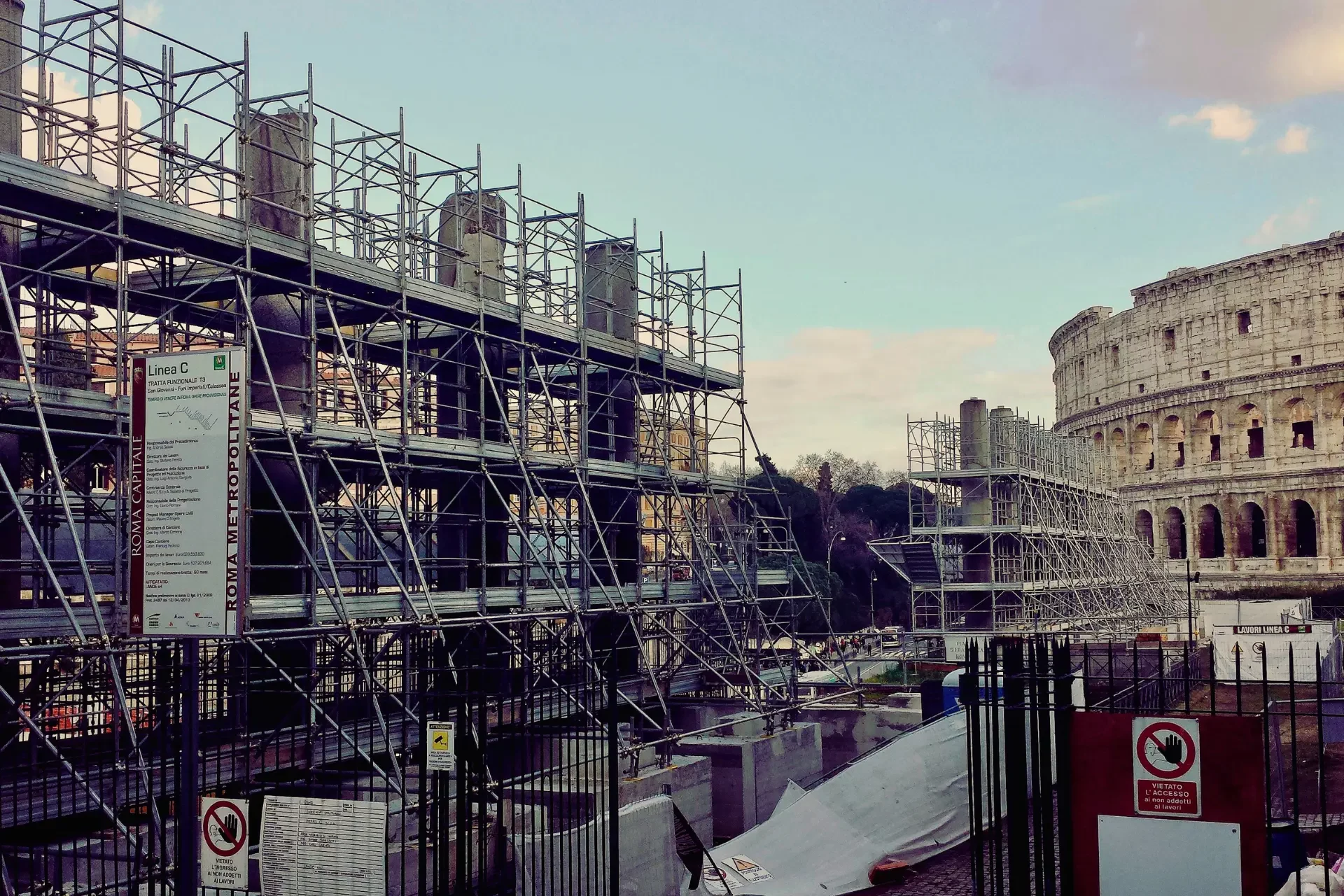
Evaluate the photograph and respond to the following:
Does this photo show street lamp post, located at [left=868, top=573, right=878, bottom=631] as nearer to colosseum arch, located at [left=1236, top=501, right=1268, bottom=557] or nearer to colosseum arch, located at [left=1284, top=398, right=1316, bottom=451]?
colosseum arch, located at [left=1236, top=501, right=1268, bottom=557]

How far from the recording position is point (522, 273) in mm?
22531

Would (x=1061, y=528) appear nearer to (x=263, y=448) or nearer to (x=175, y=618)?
(x=263, y=448)

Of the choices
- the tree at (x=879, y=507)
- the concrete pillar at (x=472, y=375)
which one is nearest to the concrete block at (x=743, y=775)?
the concrete pillar at (x=472, y=375)

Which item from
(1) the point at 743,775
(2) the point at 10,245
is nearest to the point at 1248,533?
(1) the point at 743,775

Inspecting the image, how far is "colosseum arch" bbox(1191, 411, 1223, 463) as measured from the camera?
66.8 meters

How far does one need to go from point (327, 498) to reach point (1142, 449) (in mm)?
58142

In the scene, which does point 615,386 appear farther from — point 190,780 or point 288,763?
point 190,780

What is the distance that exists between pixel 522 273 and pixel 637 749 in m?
8.83

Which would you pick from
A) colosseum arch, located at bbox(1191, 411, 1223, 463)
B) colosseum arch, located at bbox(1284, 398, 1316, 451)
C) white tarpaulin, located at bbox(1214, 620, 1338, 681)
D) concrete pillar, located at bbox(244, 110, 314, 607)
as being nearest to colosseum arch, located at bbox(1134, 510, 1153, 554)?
colosseum arch, located at bbox(1191, 411, 1223, 463)

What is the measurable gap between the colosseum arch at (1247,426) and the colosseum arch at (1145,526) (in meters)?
6.13

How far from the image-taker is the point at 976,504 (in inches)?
1553

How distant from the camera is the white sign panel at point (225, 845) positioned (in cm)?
837

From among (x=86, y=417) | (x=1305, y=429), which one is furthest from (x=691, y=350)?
(x=1305, y=429)

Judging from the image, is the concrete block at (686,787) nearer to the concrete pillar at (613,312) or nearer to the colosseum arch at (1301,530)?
the concrete pillar at (613,312)
